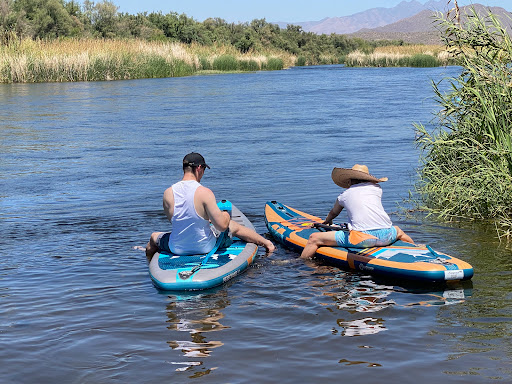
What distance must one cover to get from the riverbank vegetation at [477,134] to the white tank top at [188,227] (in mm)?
3408

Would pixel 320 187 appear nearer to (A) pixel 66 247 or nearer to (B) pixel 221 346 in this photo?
(A) pixel 66 247

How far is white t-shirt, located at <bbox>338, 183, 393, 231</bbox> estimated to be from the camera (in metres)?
7.21

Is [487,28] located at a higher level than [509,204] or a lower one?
higher

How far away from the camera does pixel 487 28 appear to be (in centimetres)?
873

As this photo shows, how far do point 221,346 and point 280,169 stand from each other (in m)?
8.68

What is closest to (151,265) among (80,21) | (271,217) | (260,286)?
(260,286)

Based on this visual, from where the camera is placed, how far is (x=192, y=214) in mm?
6867

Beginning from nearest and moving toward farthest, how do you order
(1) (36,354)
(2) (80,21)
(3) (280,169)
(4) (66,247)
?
1. (1) (36,354)
2. (4) (66,247)
3. (3) (280,169)
4. (2) (80,21)

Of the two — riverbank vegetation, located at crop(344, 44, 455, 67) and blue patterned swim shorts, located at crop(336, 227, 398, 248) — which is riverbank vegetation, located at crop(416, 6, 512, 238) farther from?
riverbank vegetation, located at crop(344, 44, 455, 67)

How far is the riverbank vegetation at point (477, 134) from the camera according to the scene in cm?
842

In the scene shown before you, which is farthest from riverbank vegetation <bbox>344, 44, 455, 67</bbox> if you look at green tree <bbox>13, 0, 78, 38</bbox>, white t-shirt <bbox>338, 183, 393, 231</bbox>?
white t-shirt <bbox>338, 183, 393, 231</bbox>

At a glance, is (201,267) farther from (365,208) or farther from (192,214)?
(365,208)

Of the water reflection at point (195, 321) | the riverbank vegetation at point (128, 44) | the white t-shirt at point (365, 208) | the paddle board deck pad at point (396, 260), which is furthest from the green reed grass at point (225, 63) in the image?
the water reflection at point (195, 321)

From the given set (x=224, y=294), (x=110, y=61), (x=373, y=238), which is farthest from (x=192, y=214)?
(x=110, y=61)
